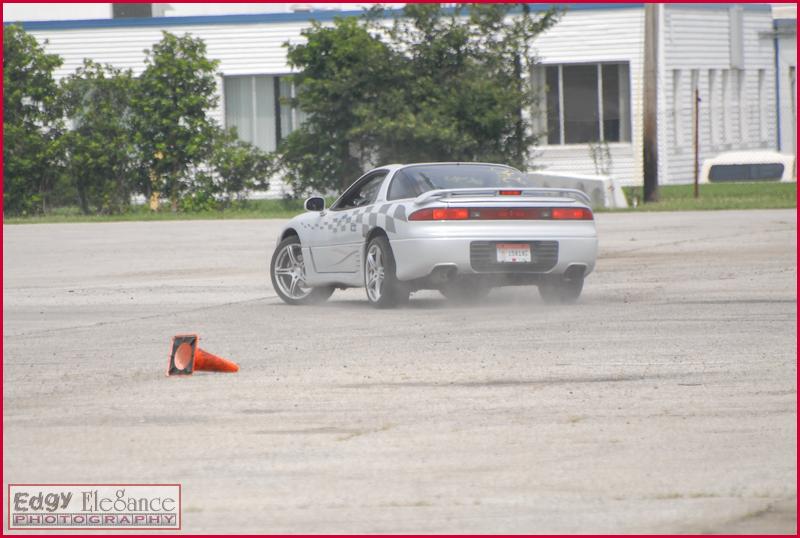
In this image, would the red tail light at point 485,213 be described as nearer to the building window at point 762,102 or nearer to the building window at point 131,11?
the building window at point 762,102

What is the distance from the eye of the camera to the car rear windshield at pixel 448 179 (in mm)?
13914

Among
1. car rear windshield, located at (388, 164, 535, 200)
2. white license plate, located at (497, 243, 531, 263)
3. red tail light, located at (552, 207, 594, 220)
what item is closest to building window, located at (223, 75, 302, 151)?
car rear windshield, located at (388, 164, 535, 200)

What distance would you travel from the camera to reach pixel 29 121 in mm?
39156

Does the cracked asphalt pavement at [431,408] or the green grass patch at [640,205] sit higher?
the green grass patch at [640,205]

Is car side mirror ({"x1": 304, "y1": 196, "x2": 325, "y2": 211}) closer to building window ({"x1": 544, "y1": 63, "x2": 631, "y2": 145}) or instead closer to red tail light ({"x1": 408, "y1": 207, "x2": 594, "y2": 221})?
red tail light ({"x1": 408, "y1": 207, "x2": 594, "y2": 221})

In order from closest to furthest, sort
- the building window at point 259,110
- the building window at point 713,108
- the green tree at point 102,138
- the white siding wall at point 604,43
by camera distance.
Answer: the green tree at point 102,138 < the white siding wall at point 604,43 < the building window at point 259,110 < the building window at point 713,108

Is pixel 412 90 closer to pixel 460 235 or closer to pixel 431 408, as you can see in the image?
pixel 460 235

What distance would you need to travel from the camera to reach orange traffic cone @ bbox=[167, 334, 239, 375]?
9586 mm

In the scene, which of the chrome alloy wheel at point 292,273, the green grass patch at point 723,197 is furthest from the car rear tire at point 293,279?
the green grass patch at point 723,197

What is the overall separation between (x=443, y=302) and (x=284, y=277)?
1.67 m

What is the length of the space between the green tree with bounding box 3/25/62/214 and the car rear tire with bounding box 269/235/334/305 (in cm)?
2419

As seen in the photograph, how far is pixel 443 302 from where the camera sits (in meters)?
14.7

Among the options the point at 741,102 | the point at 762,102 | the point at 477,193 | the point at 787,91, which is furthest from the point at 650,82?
the point at 477,193

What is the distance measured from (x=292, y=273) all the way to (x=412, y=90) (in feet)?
73.5
